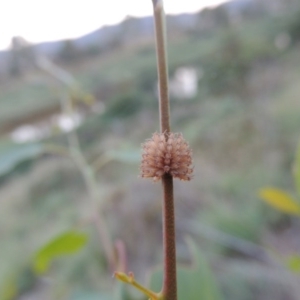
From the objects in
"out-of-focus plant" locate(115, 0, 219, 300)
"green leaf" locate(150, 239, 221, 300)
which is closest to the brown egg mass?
"out-of-focus plant" locate(115, 0, 219, 300)

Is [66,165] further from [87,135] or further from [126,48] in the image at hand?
[126,48]

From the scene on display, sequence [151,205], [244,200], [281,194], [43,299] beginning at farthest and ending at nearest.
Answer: [151,205] < [43,299] < [244,200] < [281,194]

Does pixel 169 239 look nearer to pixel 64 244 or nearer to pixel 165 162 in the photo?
pixel 165 162

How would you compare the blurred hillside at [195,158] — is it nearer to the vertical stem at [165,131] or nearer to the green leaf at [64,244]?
the green leaf at [64,244]

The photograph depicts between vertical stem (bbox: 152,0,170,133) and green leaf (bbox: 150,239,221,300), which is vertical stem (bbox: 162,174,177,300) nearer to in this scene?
vertical stem (bbox: 152,0,170,133)

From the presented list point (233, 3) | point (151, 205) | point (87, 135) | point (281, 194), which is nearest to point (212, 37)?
point (233, 3)

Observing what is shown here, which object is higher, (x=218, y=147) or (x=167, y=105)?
(x=167, y=105)

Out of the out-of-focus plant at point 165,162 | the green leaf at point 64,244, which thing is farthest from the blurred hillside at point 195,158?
the out-of-focus plant at point 165,162
